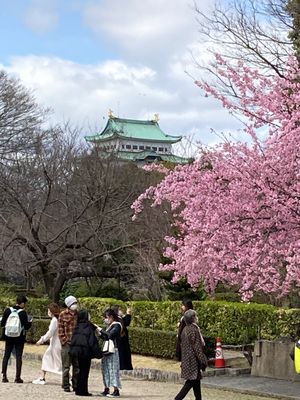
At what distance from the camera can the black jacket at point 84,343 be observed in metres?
10.6

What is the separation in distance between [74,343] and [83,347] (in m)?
0.17

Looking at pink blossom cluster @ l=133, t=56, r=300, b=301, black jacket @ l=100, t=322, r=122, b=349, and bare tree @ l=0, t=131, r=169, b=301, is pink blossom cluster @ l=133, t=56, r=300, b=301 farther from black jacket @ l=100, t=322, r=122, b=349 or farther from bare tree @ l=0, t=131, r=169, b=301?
bare tree @ l=0, t=131, r=169, b=301

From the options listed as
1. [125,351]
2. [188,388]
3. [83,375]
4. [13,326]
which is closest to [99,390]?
[83,375]

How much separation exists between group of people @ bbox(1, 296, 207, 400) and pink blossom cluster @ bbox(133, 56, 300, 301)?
3.88 feet

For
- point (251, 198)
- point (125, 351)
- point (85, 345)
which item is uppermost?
point (251, 198)

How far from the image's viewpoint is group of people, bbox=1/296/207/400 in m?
9.94

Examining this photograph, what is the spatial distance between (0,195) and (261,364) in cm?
1595

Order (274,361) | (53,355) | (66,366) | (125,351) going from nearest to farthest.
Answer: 1. (66,366)
2. (53,355)
3. (274,361)
4. (125,351)

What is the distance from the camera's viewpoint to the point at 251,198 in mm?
11125

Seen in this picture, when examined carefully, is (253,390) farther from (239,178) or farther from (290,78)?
(290,78)

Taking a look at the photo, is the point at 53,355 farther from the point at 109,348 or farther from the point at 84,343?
the point at 84,343

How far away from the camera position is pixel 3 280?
115 feet

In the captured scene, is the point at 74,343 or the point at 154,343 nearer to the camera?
the point at 74,343

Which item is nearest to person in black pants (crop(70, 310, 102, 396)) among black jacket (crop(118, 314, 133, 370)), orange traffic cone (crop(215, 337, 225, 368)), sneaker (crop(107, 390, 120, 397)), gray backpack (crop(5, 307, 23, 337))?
sneaker (crop(107, 390, 120, 397))
